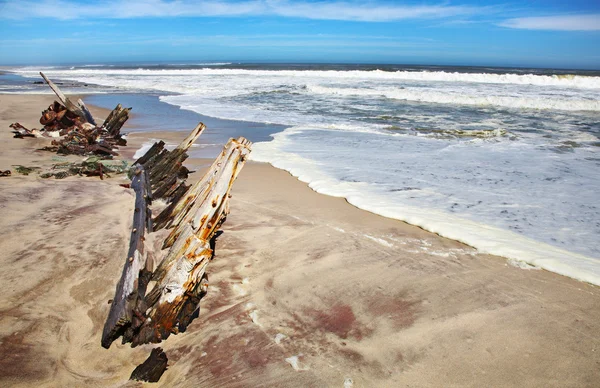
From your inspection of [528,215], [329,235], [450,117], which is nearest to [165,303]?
[329,235]

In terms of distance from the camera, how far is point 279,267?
3.64 meters

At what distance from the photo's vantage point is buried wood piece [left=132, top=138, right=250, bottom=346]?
2639 millimetres

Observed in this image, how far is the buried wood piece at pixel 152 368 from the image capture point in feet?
7.55

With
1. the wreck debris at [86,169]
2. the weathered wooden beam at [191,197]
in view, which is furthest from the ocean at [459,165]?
the wreck debris at [86,169]

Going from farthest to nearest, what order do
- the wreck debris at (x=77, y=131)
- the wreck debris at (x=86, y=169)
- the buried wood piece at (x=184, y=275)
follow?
the wreck debris at (x=77, y=131) → the wreck debris at (x=86, y=169) → the buried wood piece at (x=184, y=275)

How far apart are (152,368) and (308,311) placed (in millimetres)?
1171

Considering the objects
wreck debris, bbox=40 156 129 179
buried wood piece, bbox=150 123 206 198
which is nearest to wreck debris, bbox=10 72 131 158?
wreck debris, bbox=40 156 129 179

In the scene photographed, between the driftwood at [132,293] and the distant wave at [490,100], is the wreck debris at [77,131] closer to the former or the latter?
the driftwood at [132,293]

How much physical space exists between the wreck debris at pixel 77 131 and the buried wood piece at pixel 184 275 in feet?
16.7

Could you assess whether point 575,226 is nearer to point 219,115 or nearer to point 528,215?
point 528,215

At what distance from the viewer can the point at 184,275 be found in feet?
8.95

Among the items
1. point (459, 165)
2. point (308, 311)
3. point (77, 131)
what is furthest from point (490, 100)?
point (308, 311)

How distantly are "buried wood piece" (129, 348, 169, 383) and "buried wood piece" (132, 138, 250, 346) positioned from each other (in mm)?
246

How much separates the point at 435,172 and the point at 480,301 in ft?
12.9
